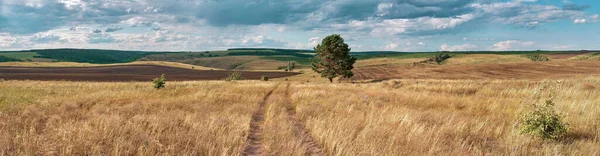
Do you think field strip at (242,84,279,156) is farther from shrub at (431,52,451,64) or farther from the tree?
shrub at (431,52,451,64)

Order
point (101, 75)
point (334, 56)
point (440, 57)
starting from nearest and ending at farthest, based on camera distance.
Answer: point (334, 56)
point (101, 75)
point (440, 57)

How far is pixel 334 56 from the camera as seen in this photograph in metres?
67.0

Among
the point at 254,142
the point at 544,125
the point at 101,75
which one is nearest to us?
the point at 544,125

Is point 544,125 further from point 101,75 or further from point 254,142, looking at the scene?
point 101,75

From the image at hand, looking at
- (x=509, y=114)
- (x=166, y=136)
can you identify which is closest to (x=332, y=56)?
(x=509, y=114)

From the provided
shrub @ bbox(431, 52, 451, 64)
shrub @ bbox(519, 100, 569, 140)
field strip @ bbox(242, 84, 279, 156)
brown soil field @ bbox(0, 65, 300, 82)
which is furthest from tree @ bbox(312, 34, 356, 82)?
shrub @ bbox(431, 52, 451, 64)

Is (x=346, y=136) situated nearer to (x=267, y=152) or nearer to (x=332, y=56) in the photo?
(x=267, y=152)

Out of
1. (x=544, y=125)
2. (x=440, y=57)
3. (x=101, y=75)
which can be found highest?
(x=544, y=125)

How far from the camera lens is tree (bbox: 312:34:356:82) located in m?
65.8

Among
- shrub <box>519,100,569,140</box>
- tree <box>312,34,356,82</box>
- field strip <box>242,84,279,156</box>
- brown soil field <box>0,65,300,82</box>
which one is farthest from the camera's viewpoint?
brown soil field <box>0,65,300,82</box>

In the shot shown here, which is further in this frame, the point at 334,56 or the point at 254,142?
the point at 334,56

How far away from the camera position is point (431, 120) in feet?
31.0

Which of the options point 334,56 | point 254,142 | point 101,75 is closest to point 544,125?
point 254,142

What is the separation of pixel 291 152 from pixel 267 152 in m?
0.53
